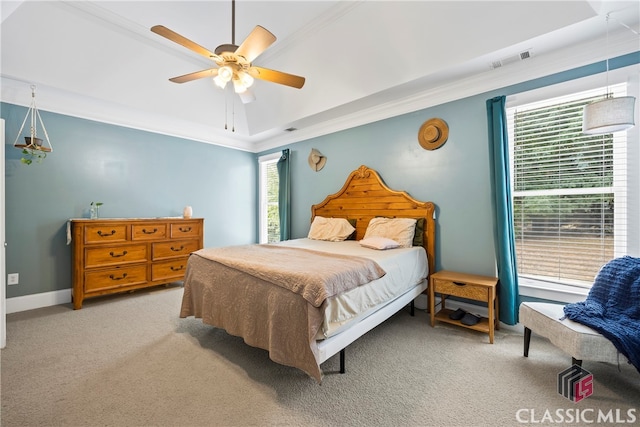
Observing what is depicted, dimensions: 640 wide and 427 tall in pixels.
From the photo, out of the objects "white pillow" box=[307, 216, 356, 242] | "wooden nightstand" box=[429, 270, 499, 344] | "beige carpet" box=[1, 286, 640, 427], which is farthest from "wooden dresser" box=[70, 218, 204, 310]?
"wooden nightstand" box=[429, 270, 499, 344]

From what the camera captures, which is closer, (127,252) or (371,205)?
(127,252)

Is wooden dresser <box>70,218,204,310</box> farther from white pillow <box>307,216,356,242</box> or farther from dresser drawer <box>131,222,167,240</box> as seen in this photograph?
white pillow <box>307,216,356,242</box>

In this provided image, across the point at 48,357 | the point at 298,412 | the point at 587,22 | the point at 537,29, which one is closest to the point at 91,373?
the point at 48,357

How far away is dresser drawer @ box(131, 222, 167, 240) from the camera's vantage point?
3.65 meters

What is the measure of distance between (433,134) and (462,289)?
177 cm

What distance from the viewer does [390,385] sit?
6.07ft

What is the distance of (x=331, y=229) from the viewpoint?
390cm

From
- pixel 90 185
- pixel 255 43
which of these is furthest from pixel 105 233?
pixel 255 43

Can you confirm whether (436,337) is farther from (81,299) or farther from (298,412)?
(81,299)

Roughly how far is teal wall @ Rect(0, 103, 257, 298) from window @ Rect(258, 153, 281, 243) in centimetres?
73

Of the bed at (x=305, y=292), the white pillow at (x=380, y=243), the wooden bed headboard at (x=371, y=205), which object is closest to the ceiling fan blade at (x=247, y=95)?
the bed at (x=305, y=292)

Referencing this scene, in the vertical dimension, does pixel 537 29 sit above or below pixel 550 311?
above

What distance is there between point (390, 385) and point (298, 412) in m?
0.65

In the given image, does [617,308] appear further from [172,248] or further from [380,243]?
[172,248]
